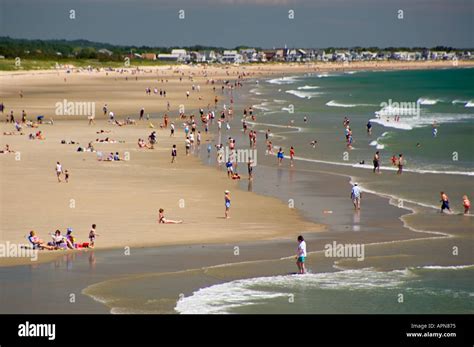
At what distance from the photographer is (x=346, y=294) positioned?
720 inches

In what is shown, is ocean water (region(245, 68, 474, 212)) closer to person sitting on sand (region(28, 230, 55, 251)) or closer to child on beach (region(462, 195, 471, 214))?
child on beach (region(462, 195, 471, 214))

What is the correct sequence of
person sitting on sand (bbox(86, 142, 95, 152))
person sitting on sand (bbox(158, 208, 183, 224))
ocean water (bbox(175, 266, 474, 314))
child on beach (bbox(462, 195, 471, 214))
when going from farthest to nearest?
1. person sitting on sand (bbox(86, 142, 95, 152))
2. child on beach (bbox(462, 195, 471, 214))
3. person sitting on sand (bbox(158, 208, 183, 224))
4. ocean water (bbox(175, 266, 474, 314))

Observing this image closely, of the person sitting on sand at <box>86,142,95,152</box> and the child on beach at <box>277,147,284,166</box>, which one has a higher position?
the person sitting on sand at <box>86,142,95,152</box>

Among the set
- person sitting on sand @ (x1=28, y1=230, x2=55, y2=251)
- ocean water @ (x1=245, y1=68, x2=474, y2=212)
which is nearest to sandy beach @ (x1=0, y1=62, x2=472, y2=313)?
person sitting on sand @ (x1=28, y1=230, x2=55, y2=251)

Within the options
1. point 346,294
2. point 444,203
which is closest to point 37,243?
point 346,294

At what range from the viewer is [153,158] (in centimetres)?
3912

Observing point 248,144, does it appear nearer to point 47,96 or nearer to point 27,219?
point 27,219

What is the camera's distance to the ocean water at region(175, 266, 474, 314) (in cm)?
1730

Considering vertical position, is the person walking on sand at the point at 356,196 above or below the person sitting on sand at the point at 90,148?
below

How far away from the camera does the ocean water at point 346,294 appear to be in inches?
681

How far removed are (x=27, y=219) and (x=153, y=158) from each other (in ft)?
46.9

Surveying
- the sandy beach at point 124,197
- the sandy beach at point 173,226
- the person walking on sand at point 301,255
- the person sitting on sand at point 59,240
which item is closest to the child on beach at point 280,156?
the sandy beach at point 173,226

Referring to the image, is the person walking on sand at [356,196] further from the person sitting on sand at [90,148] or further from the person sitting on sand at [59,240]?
the person sitting on sand at [90,148]
